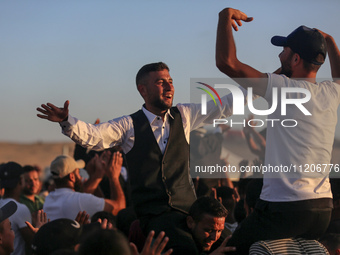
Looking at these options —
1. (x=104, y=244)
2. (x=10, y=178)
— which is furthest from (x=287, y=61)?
(x=10, y=178)

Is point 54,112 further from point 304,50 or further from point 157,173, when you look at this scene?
point 304,50

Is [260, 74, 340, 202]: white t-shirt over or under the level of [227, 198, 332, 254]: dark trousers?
over

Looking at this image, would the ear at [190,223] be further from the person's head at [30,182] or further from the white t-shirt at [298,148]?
the person's head at [30,182]

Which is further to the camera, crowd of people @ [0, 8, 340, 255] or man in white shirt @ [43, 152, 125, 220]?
man in white shirt @ [43, 152, 125, 220]

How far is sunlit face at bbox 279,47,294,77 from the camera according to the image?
12.5 ft

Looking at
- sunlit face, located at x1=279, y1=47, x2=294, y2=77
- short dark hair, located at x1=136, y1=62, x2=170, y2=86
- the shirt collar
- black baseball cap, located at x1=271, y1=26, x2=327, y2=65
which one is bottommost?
the shirt collar

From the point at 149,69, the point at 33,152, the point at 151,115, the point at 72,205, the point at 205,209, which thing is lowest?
the point at 33,152

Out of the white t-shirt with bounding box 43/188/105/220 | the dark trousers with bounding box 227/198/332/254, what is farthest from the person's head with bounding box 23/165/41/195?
the dark trousers with bounding box 227/198/332/254

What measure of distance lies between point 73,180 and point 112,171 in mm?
434

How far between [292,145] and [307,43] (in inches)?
26.7

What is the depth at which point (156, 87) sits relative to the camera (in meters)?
4.46

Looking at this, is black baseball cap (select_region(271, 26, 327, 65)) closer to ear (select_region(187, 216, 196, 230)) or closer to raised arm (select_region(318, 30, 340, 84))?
raised arm (select_region(318, 30, 340, 84))

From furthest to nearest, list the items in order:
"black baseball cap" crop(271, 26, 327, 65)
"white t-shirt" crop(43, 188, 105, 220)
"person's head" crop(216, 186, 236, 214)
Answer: "person's head" crop(216, 186, 236, 214)
"white t-shirt" crop(43, 188, 105, 220)
"black baseball cap" crop(271, 26, 327, 65)

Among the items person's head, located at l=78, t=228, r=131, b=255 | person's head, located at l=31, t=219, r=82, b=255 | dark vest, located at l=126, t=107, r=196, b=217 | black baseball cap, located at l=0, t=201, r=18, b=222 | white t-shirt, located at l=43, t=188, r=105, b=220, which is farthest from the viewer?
white t-shirt, located at l=43, t=188, r=105, b=220
